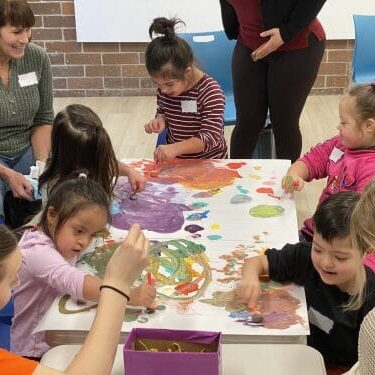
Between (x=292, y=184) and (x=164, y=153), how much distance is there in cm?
55

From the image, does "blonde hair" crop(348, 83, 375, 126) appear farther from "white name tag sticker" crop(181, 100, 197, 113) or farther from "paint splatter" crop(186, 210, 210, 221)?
"white name tag sticker" crop(181, 100, 197, 113)

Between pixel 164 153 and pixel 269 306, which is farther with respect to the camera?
pixel 164 153

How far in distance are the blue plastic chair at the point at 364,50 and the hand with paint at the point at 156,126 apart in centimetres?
161

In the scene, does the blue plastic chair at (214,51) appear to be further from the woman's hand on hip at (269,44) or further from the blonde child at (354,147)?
the blonde child at (354,147)

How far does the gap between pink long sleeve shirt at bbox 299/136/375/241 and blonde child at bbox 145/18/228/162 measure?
467mm

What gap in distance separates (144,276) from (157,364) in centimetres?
46

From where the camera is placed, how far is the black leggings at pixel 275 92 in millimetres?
2768

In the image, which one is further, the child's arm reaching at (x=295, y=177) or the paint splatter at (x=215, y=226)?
the child's arm reaching at (x=295, y=177)

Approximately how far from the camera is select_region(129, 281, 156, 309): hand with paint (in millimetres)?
1442

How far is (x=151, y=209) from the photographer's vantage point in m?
1.99

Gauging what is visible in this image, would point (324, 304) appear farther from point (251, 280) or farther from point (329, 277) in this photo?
point (251, 280)

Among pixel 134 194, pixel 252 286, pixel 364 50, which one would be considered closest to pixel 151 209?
pixel 134 194

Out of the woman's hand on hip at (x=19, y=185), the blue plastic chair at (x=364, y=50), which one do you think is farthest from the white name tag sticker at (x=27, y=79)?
the blue plastic chair at (x=364, y=50)

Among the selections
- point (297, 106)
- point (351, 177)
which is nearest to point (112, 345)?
point (351, 177)
